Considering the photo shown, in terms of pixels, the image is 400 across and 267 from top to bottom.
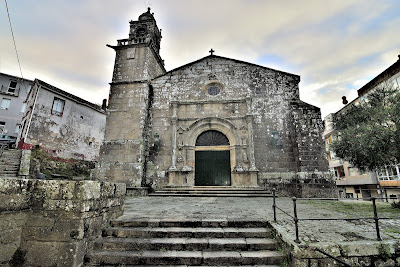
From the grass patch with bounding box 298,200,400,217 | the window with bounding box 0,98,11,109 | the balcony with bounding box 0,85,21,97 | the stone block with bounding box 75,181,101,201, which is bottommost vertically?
the grass patch with bounding box 298,200,400,217

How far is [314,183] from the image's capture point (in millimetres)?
9430

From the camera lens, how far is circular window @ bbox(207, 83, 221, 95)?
11734 millimetres

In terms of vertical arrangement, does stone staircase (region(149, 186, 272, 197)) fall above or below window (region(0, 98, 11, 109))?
below

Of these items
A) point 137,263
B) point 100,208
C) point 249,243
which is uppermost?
point 100,208

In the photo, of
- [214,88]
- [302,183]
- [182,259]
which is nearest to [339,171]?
[302,183]

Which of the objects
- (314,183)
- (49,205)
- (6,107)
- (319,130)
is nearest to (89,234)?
(49,205)

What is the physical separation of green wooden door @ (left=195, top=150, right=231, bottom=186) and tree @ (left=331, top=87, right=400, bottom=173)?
512 centimetres

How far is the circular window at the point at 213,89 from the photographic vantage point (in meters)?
11.7

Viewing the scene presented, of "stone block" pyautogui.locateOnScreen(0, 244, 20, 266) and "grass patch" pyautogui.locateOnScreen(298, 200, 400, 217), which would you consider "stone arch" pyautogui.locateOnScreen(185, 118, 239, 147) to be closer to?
"grass patch" pyautogui.locateOnScreen(298, 200, 400, 217)

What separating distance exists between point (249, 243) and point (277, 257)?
0.48 metres

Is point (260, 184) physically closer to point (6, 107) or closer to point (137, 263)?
point (137, 263)

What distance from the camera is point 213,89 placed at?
11828mm

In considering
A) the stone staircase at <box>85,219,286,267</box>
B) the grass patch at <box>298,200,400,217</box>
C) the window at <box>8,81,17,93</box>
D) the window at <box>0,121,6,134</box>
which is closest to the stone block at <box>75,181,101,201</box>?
the stone staircase at <box>85,219,286,267</box>

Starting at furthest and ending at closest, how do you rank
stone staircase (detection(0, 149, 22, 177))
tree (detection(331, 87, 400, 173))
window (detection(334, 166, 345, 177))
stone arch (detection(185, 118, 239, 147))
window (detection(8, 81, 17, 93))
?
window (detection(334, 166, 345, 177)), window (detection(8, 81, 17, 93)), stone staircase (detection(0, 149, 22, 177)), stone arch (detection(185, 118, 239, 147)), tree (detection(331, 87, 400, 173))
